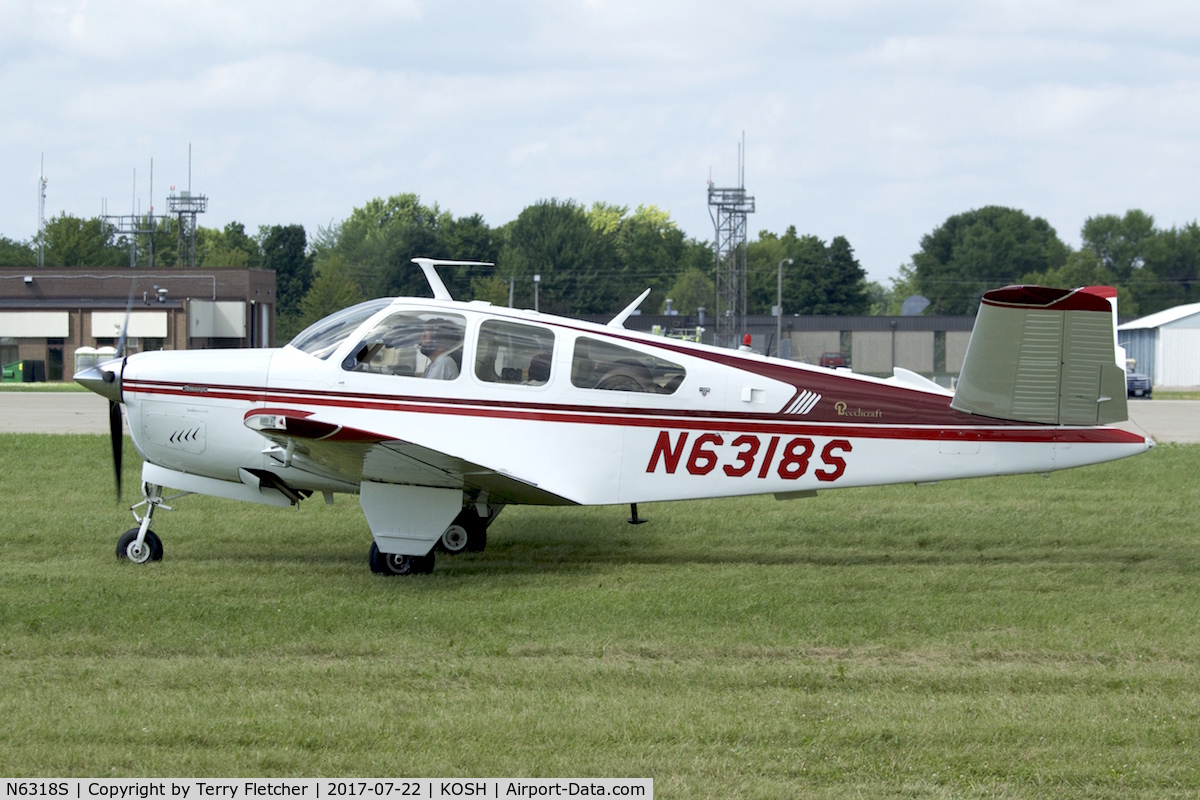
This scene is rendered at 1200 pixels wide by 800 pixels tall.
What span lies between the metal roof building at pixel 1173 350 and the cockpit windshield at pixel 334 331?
47.5m

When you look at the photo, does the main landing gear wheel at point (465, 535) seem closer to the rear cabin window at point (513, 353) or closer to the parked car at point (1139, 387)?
the rear cabin window at point (513, 353)

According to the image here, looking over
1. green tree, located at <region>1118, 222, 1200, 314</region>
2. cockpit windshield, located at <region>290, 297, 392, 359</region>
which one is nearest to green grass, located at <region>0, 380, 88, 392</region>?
cockpit windshield, located at <region>290, 297, 392, 359</region>

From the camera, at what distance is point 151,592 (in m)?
7.59

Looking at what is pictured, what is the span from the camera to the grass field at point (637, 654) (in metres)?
4.59

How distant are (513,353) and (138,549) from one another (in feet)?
11.0

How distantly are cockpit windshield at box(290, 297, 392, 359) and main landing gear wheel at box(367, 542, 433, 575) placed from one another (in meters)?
1.56

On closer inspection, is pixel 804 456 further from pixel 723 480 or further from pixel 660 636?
pixel 660 636

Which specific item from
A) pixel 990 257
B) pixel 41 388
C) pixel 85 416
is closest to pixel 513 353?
pixel 85 416

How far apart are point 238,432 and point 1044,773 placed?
19.9ft

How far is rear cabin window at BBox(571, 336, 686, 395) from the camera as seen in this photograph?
328 inches

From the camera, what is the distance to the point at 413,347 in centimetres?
826

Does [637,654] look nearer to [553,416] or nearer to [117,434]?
[553,416]

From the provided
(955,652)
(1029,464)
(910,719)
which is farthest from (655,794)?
(1029,464)

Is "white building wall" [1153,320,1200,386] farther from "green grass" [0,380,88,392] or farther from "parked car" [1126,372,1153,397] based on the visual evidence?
"green grass" [0,380,88,392]
